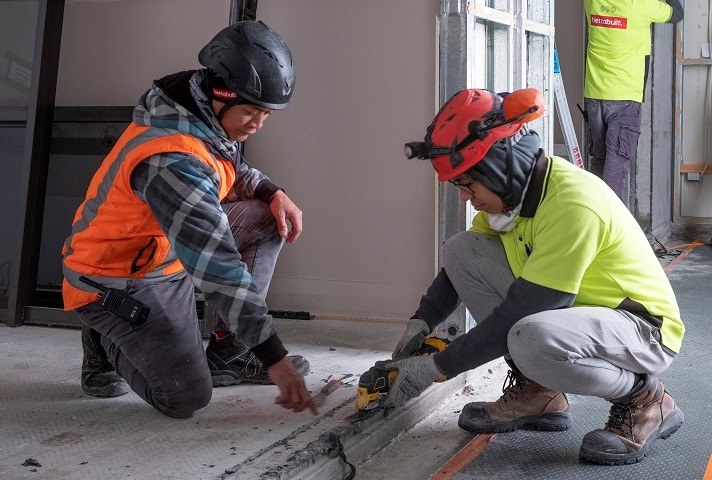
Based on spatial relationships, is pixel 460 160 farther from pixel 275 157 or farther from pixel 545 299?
pixel 275 157

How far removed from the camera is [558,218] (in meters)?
2.11

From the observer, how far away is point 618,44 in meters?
5.84

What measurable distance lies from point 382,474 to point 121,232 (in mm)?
1028

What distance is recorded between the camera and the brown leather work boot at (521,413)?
2.46 m

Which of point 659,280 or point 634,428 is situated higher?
point 659,280

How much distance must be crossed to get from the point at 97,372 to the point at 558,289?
1.51 metres

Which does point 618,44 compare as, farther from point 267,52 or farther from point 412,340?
point 267,52

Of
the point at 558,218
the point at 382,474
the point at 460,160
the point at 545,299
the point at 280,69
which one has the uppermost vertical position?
the point at 280,69

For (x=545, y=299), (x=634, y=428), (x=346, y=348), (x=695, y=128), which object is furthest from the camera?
(x=695, y=128)

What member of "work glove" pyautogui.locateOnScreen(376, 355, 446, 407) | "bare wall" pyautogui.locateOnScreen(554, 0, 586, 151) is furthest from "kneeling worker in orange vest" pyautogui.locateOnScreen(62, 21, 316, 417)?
"bare wall" pyautogui.locateOnScreen(554, 0, 586, 151)

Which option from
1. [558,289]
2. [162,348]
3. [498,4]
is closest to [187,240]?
[162,348]

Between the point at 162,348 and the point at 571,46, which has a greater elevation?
the point at 571,46

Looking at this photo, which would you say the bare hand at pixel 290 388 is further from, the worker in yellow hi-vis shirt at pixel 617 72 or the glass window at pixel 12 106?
the worker in yellow hi-vis shirt at pixel 617 72

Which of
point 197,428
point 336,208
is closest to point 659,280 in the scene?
point 197,428
